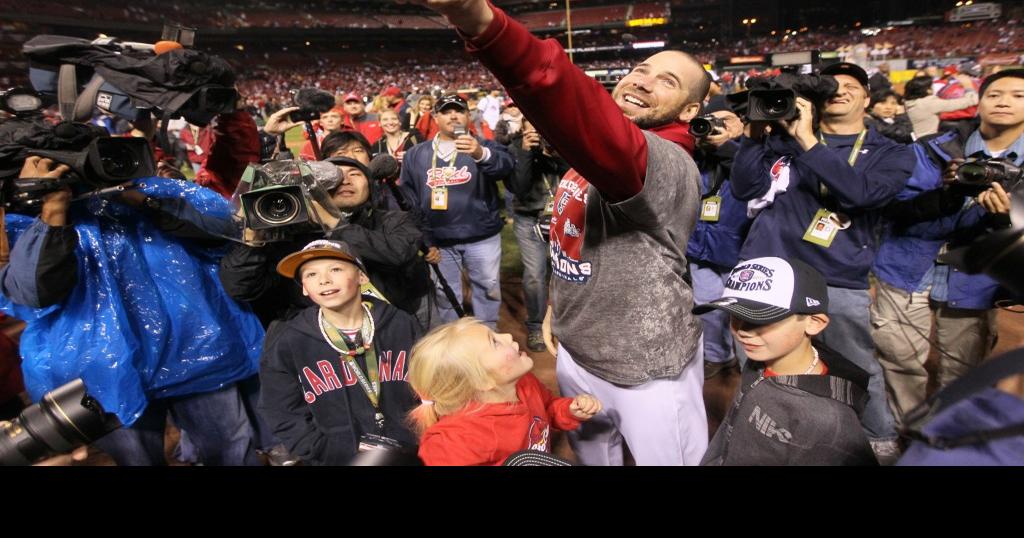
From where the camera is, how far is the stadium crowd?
114 centimetres

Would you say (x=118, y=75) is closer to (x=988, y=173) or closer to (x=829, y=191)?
(x=829, y=191)

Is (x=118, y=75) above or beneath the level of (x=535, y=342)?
above

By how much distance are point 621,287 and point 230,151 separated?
2.11 metres

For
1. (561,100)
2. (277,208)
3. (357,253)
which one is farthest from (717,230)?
(561,100)

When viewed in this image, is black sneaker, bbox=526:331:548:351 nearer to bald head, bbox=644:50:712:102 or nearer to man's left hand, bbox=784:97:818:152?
man's left hand, bbox=784:97:818:152

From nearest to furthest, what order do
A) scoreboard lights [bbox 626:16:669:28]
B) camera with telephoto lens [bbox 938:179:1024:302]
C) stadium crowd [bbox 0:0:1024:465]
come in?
1. camera with telephoto lens [bbox 938:179:1024:302]
2. stadium crowd [bbox 0:0:1024:465]
3. scoreboard lights [bbox 626:16:669:28]

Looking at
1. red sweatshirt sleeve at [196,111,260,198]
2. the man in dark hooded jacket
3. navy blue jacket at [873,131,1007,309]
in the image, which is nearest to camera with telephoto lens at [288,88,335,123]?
red sweatshirt sleeve at [196,111,260,198]

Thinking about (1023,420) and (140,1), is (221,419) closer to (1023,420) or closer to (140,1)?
(140,1)

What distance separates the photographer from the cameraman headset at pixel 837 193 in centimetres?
198

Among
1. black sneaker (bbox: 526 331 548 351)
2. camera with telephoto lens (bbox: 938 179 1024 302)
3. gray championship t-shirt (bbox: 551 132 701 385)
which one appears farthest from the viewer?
black sneaker (bbox: 526 331 548 351)

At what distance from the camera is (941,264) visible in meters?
2.04

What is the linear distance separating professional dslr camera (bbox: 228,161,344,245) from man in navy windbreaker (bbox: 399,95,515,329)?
148 cm
